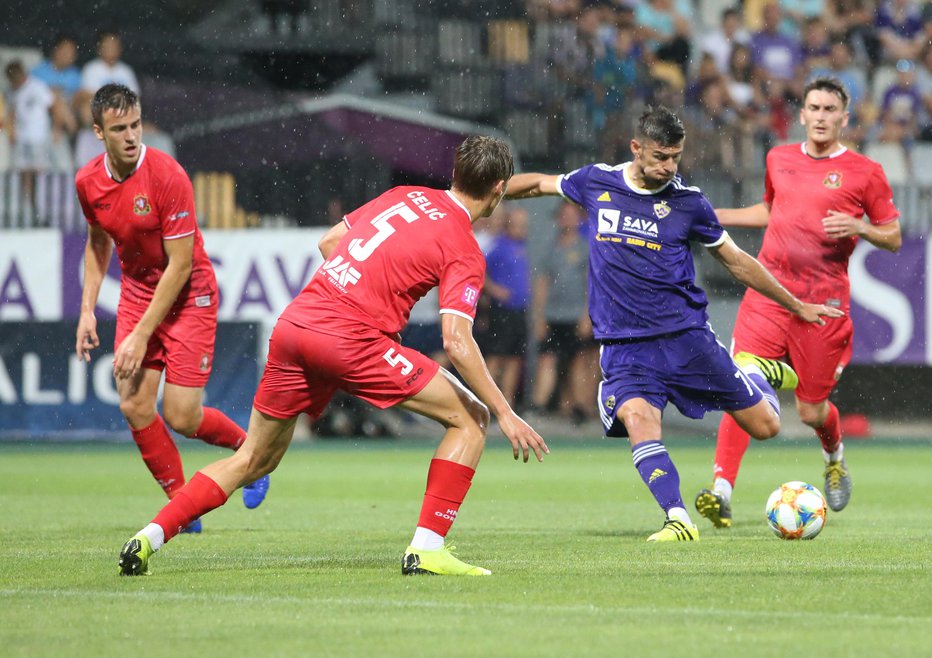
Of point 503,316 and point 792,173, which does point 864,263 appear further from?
point 792,173

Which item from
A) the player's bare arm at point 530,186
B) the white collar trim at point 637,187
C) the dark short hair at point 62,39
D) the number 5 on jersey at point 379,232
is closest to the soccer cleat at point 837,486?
the white collar trim at point 637,187

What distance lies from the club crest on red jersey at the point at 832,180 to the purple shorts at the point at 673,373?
1878 mm

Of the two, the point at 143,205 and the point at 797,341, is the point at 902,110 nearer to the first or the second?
the point at 797,341

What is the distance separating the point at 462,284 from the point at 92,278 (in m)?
3.55

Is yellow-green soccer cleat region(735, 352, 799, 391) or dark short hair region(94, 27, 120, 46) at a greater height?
dark short hair region(94, 27, 120, 46)

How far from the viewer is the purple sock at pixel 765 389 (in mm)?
8859

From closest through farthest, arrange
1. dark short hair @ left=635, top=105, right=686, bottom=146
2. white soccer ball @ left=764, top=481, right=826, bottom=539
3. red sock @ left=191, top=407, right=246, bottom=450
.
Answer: dark short hair @ left=635, top=105, right=686, bottom=146, white soccer ball @ left=764, top=481, right=826, bottom=539, red sock @ left=191, top=407, right=246, bottom=450

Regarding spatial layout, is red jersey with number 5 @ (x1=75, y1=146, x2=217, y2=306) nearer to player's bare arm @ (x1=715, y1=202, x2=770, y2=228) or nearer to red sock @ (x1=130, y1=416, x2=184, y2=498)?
red sock @ (x1=130, y1=416, x2=184, y2=498)

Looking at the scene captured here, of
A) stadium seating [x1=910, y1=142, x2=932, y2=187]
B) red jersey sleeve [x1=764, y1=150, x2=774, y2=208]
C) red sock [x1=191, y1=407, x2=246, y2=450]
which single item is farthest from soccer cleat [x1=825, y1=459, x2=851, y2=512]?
stadium seating [x1=910, y1=142, x2=932, y2=187]

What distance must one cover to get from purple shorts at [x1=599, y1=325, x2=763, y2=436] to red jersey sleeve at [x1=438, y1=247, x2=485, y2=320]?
7.42 feet

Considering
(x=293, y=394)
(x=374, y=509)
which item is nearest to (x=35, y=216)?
(x=374, y=509)

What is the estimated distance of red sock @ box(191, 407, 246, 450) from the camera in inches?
363

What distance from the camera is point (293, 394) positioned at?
21.6 feet

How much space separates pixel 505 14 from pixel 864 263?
6.11 metres
